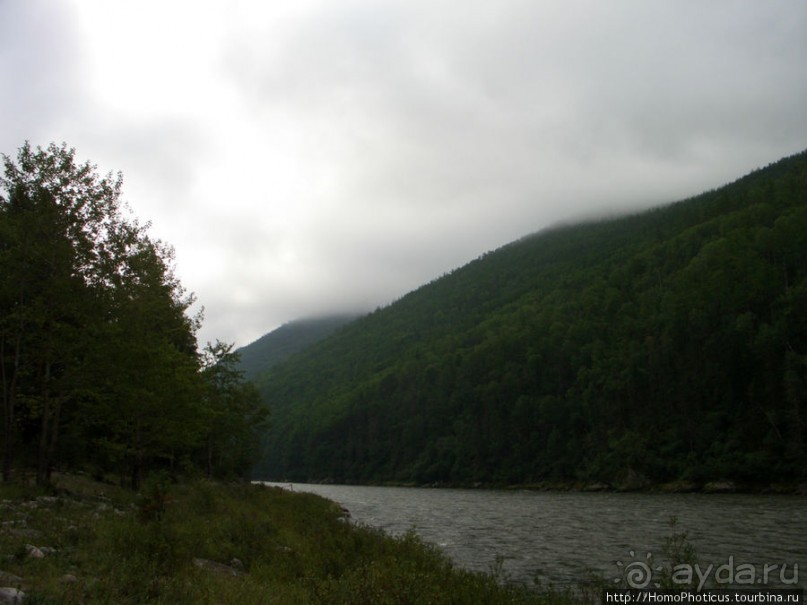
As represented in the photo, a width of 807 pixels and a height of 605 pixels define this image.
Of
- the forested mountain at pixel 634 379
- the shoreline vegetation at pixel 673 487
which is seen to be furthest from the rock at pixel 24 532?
the forested mountain at pixel 634 379

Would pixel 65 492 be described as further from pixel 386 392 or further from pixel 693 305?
pixel 386 392

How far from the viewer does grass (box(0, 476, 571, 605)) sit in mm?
8734

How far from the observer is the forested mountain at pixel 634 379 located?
72.9 meters

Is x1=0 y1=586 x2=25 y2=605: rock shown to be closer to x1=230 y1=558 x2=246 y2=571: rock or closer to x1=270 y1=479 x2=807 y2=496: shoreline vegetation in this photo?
x1=230 y1=558 x2=246 y2=571: rock

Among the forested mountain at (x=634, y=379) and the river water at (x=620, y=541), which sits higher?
the forested mountain at (x=634, y=379)

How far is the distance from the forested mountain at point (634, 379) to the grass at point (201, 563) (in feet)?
210

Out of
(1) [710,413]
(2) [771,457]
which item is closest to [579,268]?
(1) [710,413]

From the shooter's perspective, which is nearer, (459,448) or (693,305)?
(693,305)

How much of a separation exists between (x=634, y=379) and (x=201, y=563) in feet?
296

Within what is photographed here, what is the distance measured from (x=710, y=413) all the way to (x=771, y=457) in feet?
49.8

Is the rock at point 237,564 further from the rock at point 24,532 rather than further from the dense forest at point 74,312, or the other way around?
the dense forest at point 74,312

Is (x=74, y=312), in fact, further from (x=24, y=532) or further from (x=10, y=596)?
(x=10, y=596)

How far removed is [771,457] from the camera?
64500 mm

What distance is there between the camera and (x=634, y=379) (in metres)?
91.9
